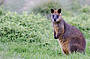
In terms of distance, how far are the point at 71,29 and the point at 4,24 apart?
321 cm

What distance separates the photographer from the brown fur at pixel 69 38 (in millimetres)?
9477

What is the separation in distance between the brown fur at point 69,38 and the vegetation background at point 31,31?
309 mm

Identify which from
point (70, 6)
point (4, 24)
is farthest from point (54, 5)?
point (4, 24)

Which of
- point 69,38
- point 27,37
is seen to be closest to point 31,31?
point 27,37

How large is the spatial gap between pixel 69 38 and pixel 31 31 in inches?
109

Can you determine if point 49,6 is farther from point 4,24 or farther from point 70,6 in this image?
point 4,24

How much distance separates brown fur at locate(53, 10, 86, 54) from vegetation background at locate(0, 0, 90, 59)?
31cm

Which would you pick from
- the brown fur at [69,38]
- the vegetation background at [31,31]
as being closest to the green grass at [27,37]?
the vegetation background at [31,31]

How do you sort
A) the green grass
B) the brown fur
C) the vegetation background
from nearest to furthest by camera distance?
1. the vegetation background
2. the brown fur
3. the green grass

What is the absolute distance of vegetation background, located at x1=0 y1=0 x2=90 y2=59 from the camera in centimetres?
924

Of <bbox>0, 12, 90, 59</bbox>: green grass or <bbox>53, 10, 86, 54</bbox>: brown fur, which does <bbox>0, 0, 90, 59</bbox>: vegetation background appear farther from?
<bbox>53, 10, 86, 54</bbox>: brown fur

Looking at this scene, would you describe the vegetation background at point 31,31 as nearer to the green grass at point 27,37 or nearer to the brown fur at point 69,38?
the green grass at point 27,37

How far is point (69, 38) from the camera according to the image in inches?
376

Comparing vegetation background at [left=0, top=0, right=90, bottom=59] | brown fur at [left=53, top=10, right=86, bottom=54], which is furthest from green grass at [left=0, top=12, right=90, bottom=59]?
brown fur at [left=53, top=10, right=86, bottom=54]
